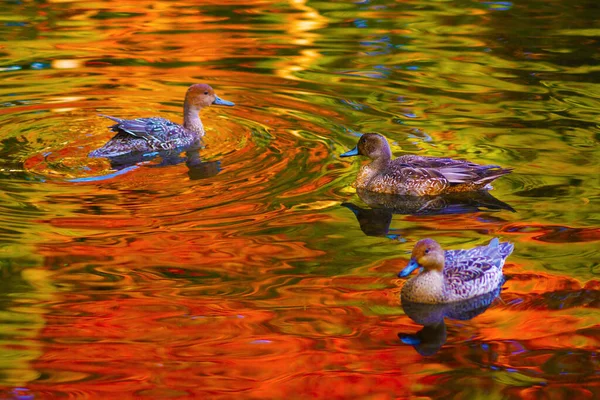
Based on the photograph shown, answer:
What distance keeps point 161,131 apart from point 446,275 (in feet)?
14.5

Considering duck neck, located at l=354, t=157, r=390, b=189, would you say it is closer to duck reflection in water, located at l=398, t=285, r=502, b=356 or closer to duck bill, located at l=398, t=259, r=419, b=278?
duck reflection in water, located at l=398, t=285, r=502, b=356

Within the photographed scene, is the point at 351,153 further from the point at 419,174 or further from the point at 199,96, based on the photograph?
the point at 199,96

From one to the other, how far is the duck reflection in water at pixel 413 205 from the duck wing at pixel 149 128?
2350 mm

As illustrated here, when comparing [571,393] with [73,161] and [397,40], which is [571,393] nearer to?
[73,161]

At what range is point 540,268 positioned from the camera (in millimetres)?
7879

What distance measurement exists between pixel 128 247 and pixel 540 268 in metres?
3.19

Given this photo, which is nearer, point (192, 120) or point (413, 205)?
point (413, 205)

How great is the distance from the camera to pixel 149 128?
34.9 feet

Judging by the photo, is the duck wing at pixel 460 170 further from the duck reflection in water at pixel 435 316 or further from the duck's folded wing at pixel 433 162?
the duck reflection in water at pixel 435 316

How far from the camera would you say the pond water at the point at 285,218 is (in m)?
6.54

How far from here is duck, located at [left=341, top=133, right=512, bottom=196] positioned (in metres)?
9.38

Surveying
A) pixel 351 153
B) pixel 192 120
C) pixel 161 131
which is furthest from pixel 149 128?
pixel 351 153

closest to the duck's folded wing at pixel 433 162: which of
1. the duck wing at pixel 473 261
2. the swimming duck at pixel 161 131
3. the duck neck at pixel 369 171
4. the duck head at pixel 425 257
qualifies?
the duck neck at pixel 369 171

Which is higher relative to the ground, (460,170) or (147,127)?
(147,127)
